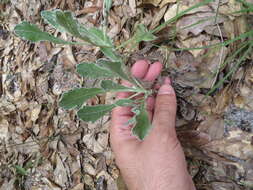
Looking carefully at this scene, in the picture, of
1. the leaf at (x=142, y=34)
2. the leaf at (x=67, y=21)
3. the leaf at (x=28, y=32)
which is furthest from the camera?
the leaf at (x=142, y=34)

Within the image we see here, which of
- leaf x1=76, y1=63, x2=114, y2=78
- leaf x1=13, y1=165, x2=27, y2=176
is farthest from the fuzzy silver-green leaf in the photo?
leaf x1=13, y1=165, x2=27, y2=176

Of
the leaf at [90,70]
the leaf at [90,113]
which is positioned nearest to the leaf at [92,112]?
the leaf at [90,113]

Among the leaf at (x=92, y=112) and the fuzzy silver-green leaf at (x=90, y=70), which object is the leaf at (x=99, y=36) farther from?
the leaf at (x=92, y=112)

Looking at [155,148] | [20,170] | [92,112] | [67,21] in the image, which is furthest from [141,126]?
[20,170]

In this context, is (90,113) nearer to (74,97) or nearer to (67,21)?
(74,97)

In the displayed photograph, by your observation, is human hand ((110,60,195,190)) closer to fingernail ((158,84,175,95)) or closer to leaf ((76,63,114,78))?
fingernail ((158,84,175,95))

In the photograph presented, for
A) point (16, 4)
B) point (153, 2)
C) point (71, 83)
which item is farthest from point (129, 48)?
point (16, 4)
